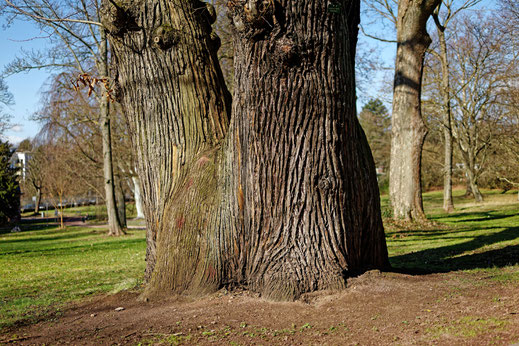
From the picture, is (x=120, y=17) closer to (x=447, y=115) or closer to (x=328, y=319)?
Answer: (x=328, y=319)

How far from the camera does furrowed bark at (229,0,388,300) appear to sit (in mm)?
4598

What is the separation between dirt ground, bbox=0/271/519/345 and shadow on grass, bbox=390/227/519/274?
3.03ft

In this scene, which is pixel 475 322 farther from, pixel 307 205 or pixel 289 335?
pixel 307 205

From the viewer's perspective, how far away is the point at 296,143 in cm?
468

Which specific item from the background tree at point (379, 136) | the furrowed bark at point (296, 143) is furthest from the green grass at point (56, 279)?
the background tree at point (379, 136)

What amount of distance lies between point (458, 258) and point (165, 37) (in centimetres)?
554

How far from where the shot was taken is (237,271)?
5.07 meters

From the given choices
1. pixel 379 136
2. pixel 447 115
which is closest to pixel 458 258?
pixel 447 115

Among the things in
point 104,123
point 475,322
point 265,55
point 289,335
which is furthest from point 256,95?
point 104,123

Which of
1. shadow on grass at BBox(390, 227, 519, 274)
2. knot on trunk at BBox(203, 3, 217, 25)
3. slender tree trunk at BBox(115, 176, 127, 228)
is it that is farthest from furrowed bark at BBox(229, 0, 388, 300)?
slender tree trunk at BBox(115, 176, 127, 228)

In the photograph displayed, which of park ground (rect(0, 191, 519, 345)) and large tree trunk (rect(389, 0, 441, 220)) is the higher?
large tree trunk (rect(389, 0, 441, 220))

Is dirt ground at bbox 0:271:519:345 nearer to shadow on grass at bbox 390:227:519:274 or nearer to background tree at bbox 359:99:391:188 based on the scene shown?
shadow on grass at bbox 390:227:519:274

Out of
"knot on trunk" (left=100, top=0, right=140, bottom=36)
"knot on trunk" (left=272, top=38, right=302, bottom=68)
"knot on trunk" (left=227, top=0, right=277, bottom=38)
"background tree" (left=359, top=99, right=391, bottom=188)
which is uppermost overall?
"background tree" (left=359, top=99, right=391, bottom=188)

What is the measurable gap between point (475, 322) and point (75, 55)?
61.3 ft
